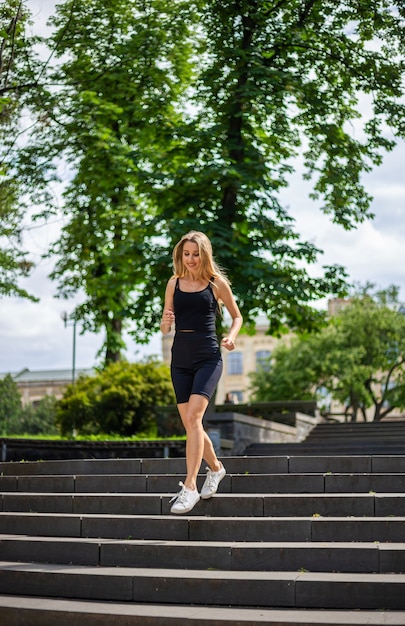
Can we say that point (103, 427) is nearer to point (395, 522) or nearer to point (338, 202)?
point (338, 202)

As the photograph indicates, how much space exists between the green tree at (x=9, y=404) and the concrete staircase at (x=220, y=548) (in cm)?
4358

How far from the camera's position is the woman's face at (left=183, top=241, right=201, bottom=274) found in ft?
25.9

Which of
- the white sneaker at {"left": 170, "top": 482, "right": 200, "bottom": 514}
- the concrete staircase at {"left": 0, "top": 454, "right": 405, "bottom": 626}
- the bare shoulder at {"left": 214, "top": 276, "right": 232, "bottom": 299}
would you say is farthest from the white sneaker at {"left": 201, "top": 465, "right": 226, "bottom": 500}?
the bare shoulder at {"left": 214, "top": 276, "right": 232, "bottom": 299}

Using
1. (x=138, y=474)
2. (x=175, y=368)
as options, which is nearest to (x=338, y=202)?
(x=138, y=474)

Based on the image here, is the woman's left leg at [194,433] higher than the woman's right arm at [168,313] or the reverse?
the reverse

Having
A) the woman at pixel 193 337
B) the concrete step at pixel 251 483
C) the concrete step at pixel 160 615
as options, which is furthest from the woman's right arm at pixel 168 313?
the concrete step at pixel 160 615

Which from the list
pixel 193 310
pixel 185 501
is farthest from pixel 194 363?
pixel 185 501

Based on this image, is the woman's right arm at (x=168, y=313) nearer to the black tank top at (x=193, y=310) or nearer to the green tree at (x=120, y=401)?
the black tank top at (x=193, y=310)

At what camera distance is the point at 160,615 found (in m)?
6.49

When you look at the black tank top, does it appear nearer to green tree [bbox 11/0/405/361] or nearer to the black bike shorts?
the black bike shorts

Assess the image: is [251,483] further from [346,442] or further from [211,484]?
[346,442]

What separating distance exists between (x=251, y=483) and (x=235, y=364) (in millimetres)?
73825

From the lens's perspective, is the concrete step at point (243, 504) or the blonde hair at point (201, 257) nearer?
the blonde hair at point (201, 257)

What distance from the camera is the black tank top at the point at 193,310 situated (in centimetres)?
790
